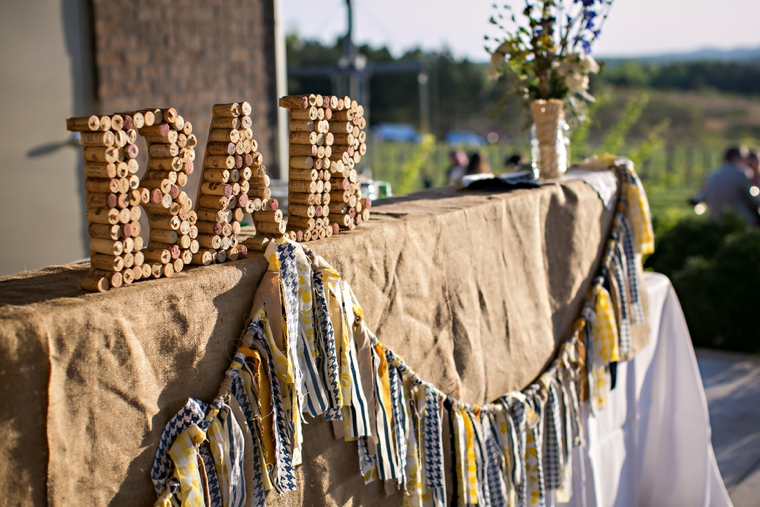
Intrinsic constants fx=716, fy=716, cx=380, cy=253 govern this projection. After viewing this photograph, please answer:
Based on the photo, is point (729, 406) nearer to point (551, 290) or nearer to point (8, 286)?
point (551, 290)

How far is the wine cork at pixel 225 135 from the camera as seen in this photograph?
1.47 m

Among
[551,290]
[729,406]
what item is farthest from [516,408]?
[729,406]

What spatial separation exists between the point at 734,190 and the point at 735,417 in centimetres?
329

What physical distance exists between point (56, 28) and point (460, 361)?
10.1 feet

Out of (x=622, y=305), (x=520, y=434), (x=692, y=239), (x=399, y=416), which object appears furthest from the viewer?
(x=692, y=239)

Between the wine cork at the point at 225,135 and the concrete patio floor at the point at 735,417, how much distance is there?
316cm

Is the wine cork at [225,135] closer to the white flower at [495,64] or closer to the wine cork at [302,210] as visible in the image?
the wine cork at [302,210]

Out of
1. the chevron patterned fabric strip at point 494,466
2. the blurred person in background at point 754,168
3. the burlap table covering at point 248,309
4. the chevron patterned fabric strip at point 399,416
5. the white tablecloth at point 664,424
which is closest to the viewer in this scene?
the burlap table covering at point 248,309

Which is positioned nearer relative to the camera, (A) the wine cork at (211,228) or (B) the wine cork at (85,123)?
(B) the wine cork at (85,123)

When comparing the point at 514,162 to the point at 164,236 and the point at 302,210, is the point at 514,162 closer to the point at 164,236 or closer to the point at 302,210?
the point at 302,210

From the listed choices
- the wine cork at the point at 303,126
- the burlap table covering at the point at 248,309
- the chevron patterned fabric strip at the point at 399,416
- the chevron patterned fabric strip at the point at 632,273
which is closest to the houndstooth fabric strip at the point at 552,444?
the burlap table covering at the point at 248,309

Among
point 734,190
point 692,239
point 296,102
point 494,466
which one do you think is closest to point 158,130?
point 296,102

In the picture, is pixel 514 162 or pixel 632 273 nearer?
pixel 632 273

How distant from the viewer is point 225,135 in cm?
147
